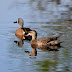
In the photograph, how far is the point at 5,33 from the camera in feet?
42.1

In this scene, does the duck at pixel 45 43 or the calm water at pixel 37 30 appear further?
the duck at pixel 45 43

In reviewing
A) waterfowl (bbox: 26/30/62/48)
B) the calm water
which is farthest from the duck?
the calm water

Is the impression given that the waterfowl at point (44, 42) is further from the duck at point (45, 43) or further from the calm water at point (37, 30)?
the calm water at point (37, 30)

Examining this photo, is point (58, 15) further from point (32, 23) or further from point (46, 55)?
point (46, 55)

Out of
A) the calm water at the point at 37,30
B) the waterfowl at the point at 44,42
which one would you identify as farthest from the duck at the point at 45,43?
the calm water at the point at 37,30

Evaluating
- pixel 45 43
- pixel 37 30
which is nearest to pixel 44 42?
pixel 45 43

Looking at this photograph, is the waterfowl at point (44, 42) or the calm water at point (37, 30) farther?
the waterfowl at point (44, 42)

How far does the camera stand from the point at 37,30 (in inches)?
525

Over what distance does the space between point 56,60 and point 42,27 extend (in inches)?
187

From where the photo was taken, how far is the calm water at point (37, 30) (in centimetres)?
841

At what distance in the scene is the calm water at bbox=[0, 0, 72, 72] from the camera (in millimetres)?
8414

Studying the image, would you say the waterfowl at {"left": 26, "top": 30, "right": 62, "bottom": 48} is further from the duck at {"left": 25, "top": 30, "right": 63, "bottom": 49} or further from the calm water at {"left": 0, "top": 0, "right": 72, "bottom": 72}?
the calm water at {"left": 0, "top": 0, "right": 72, "bottom": 72}

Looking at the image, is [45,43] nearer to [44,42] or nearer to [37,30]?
[44,42]

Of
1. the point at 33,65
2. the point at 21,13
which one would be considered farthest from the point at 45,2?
the point at 33,65
